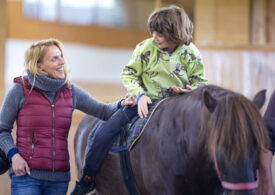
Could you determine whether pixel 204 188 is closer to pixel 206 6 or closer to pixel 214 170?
pixel 214 170

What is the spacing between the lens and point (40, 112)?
3182 millimetres

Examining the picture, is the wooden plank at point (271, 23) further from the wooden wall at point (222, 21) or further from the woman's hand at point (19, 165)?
the woman's hand at point (19, 165)

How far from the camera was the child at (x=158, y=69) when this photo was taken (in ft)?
10.4

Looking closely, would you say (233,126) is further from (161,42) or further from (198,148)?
(161,42)

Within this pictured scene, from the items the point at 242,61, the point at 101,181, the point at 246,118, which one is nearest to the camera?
the point at 246,118

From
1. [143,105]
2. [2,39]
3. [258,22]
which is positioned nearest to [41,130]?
[143,105]

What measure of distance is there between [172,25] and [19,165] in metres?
1.21

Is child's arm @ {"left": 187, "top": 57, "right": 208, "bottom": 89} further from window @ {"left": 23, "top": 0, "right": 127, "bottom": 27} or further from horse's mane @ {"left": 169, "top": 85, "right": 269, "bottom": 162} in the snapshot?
window @ {"left": 23, "top": 0, "right": 127, "bottom": 27}

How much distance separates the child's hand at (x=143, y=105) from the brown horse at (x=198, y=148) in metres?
0.07


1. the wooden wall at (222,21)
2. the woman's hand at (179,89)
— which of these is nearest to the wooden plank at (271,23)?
the wooden wall at (222,21)

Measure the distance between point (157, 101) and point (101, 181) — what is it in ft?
2.30

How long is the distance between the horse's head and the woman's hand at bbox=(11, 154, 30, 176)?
46.0 inches

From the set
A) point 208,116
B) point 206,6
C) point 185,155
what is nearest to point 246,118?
point 208,116

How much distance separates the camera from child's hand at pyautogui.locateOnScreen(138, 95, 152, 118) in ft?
10.1
